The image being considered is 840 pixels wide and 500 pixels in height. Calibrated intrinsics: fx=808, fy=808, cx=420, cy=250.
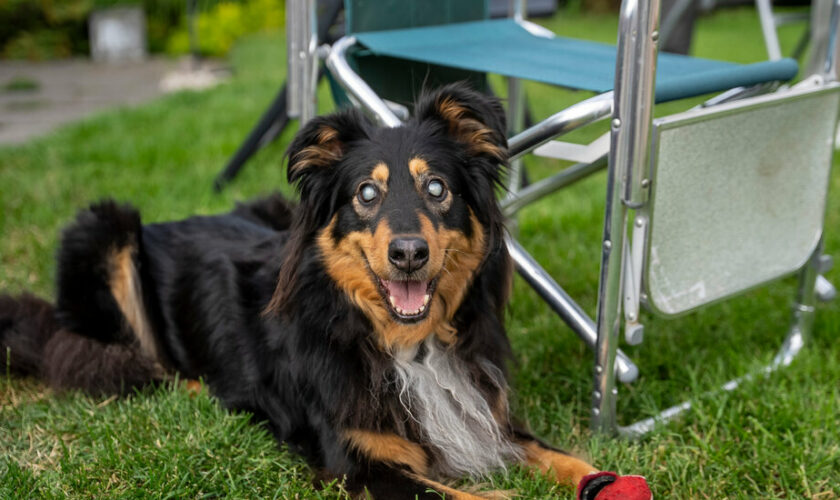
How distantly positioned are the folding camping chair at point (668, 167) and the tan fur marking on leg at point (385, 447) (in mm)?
607

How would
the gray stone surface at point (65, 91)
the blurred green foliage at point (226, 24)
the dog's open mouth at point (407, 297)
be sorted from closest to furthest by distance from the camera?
the dog's open mouth at point (407, 297) < the gray stone surface at point (65, 91) < the blurred green foliage at point (226, 24)

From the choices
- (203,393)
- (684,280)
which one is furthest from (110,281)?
(684,280)

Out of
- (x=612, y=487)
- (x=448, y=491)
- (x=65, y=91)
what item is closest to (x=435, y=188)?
(x=448, y=491)

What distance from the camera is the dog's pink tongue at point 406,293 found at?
2189 mm

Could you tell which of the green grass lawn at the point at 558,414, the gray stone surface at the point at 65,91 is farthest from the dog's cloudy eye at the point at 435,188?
the gray stone surface at the point at 65,91

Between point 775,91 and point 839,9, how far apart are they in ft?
1.08

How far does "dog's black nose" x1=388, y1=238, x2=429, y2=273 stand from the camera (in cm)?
204

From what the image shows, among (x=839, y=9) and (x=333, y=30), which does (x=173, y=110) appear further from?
(x=839, y=9)

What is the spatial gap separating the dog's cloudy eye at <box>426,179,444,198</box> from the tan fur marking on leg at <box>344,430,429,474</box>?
27.0 inches

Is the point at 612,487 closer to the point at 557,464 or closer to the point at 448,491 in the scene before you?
the point at 557,464

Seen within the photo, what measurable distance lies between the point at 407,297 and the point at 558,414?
0.81 meters

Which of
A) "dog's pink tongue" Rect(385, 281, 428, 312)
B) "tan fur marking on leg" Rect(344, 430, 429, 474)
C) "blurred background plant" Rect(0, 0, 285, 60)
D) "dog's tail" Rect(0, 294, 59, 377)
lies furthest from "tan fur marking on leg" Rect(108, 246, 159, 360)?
"blurred background plant" Rect(0, 0, 285, 60)

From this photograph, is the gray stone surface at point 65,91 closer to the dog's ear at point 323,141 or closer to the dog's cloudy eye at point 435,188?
the dog's ear at point 323,141

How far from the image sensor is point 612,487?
82.9 inches
